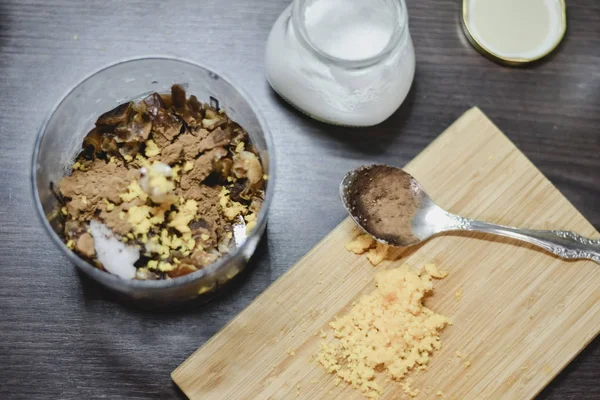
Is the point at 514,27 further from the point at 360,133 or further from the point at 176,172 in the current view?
the point at 176,172

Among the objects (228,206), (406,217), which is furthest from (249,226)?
(406,217)

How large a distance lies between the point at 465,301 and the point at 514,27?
1.61 ft

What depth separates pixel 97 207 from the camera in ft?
3.40

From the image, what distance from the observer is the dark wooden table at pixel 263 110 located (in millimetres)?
1171

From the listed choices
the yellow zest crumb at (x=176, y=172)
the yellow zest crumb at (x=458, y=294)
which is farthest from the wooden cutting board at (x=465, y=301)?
the yellow zest crumb at (x=176, y=172)

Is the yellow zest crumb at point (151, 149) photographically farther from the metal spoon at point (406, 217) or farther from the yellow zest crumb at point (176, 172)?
the metal spoon at point (406, 217)

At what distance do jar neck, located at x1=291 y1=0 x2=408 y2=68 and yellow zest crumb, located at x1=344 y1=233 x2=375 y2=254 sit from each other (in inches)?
10.3

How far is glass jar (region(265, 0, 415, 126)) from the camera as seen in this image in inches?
43.6

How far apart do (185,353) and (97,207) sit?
0.28 metres

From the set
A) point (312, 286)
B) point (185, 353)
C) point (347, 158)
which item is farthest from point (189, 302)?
point (347, 158)

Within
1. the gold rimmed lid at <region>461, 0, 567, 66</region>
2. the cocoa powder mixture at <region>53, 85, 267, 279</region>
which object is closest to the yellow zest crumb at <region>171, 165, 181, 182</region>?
the cocoa powder mixture at <region>53, 85, 267, 279</region>

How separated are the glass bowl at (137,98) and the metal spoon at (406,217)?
0.56ft

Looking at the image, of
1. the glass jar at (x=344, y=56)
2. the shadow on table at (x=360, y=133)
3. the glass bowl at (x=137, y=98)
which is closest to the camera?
the glass bowl at (x=137, y=98)

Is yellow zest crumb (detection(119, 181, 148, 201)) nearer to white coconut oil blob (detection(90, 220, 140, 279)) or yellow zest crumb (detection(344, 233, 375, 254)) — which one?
white coconut oil blob (detection(90, 220, 140, 279))
